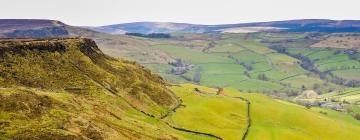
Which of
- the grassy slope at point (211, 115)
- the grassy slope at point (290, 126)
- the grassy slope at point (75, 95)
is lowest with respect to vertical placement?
the grassy slope at point (290, 126)

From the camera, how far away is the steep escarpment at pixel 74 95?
92938 mm

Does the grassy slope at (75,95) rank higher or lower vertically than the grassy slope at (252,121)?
higher

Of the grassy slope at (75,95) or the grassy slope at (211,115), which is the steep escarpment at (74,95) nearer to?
the grassy slope at (75,95)

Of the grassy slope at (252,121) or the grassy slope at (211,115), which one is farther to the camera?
the grassy slope at (252,121)

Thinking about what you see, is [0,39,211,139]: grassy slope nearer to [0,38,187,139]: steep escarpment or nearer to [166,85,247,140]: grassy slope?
[0,38,187,139]: steep escarpment

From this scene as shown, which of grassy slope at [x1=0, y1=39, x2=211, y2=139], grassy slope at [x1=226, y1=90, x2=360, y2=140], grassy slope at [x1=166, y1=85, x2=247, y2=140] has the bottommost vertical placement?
grassy slope at [x1=226, y1=90, x2=360, y2=140]

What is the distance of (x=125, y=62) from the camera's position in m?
188

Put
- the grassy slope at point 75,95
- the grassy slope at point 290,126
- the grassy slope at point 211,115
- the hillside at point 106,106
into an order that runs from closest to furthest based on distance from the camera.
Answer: the grassy slope at point 75,95, the hillside at point 106,106, the grassy slope at point 211,115, the grassy slope at point 290,126

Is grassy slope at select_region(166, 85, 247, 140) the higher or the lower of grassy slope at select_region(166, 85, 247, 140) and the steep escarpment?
the lower

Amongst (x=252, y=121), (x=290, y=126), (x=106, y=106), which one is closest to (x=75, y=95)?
(x=106, y=106)

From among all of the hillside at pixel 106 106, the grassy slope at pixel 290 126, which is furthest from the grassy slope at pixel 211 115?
the grassy slope at pixel 290 126

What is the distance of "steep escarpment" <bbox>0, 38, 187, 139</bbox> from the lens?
92.9m

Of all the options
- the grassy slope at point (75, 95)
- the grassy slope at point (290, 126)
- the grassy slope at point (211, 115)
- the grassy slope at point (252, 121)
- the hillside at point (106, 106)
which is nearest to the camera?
the grassy slope at point (75, 95)

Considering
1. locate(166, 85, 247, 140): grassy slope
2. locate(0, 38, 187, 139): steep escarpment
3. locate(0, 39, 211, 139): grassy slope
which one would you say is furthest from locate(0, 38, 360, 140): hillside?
locate(166, 85, 247, 140): grassy slope
